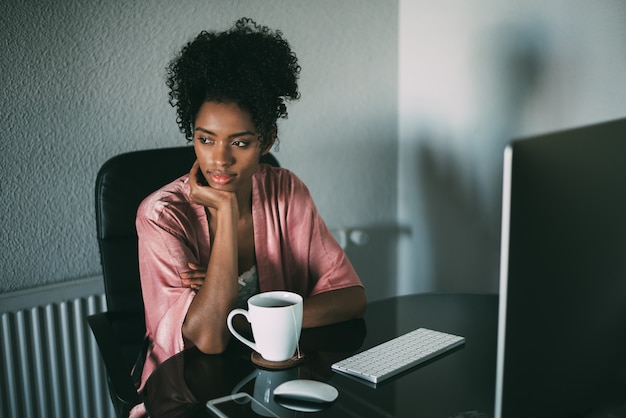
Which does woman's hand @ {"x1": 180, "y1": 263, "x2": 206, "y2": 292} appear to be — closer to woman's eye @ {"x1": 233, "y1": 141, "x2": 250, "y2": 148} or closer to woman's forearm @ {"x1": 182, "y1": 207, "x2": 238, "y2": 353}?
woman's forearm @ {"x1": 182, "y1": 207, "x2": 238, "y2": 353}

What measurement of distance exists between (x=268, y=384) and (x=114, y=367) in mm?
348

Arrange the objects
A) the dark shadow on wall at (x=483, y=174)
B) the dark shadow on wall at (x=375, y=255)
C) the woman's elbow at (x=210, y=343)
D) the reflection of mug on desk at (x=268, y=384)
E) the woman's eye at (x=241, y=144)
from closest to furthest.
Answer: the reflection of mug on desk at (x=268, y=384), the woman's elbow at (x=210, y=343), the woman's eye at (x=241, y=144), the dark shadow on wall at (x=483, y=174), the dark shadow on wall at (x=375, y=255)

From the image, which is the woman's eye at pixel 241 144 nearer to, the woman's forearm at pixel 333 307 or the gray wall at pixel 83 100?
the woman's forearm at pixel 333 307

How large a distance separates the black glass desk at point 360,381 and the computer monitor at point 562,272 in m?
0.28

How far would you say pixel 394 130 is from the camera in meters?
2.46

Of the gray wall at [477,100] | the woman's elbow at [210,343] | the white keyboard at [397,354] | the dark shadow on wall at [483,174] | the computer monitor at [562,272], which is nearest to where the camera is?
the computer monitor at [562,272]

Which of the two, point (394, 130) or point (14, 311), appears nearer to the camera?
point (14, 311)

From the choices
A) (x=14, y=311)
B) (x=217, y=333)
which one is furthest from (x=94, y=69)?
(x=217, y=333)

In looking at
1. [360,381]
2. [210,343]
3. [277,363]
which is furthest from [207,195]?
[360,381]

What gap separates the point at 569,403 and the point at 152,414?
1.87ft

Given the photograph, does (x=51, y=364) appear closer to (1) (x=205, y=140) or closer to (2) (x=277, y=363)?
(1) (x=205, y=140)

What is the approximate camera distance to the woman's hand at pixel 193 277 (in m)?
1.29

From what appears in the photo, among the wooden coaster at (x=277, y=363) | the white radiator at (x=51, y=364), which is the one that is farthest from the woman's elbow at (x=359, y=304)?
→ the white radiator at (x=51, y=364)

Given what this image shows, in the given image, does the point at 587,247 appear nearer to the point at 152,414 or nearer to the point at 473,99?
the point at 152,414
